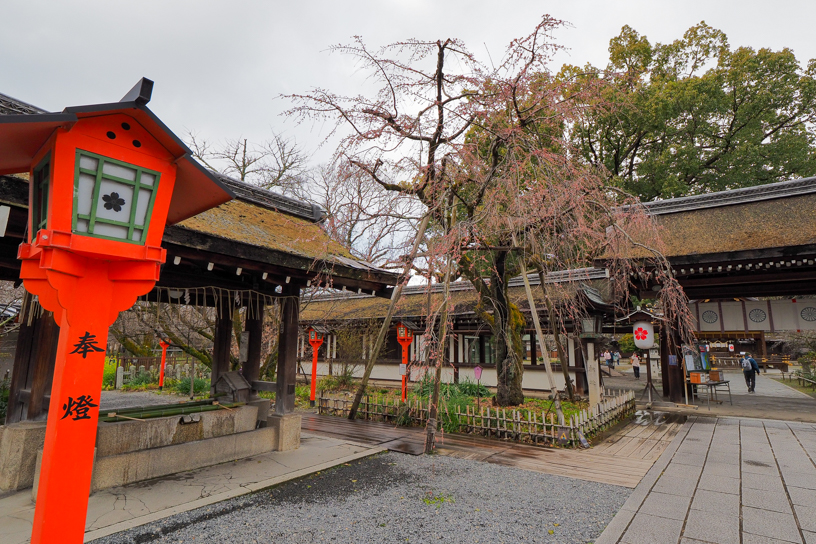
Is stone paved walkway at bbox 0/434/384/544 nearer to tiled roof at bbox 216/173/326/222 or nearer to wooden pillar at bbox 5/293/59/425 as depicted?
wooden pillar at bbox 5/293/59/425

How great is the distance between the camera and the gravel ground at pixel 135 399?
41.4 ft

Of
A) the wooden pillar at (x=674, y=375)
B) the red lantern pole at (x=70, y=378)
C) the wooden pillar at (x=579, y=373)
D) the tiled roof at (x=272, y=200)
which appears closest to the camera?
the red lantern pole at (x=70, y=378)

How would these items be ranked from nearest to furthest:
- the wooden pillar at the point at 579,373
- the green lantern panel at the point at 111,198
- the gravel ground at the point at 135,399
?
the green lantern panel at the point at 111,198 < the gravel ground at the point at 135,399 < the wooden pillar at the point at 579,373

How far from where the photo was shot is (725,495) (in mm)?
4914

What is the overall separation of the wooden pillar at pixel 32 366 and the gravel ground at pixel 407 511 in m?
2.63

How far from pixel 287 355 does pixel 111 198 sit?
201 inches

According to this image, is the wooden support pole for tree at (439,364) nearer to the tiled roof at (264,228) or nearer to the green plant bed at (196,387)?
the tiled roof at (264,228)

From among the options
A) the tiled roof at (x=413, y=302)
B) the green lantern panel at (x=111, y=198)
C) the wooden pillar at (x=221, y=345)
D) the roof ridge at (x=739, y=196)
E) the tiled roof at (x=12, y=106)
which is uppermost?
the roof ridge at (x=739, y=196)

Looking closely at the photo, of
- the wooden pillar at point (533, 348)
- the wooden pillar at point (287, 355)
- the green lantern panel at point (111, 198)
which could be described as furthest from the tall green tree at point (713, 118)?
the green lantern panel at point (111, 198)

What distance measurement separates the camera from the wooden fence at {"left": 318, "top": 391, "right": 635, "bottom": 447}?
7812mm

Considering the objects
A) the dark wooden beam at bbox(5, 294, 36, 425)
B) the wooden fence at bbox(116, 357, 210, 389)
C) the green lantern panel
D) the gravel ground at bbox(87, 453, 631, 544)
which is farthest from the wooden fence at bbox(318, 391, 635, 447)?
the wooden fence at bbox(116, 357, 210, 389)

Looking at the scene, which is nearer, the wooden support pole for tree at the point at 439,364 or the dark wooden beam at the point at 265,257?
the dark wooden beam at the point at 265,257

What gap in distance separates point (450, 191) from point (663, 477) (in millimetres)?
5486

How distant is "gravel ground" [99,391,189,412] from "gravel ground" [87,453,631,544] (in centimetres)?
926
